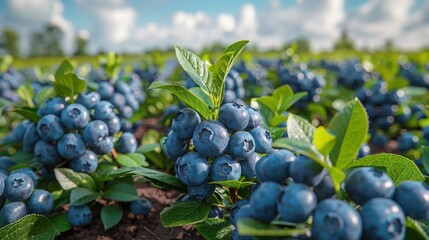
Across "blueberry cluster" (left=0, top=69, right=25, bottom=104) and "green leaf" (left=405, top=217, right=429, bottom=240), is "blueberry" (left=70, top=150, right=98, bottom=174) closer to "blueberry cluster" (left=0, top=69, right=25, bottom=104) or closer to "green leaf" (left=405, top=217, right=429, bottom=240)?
"green leaf" (left=405, top=217, right=429, bottom=240)

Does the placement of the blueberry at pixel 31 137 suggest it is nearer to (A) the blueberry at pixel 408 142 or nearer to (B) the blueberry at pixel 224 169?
(B) the blueberry at pixel 224 169

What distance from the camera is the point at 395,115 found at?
3605 millimetres

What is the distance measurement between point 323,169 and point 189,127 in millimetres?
604

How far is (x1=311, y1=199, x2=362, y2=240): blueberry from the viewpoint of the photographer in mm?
976

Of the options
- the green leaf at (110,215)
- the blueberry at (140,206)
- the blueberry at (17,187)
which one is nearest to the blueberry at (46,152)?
the blueberry at (17,187)

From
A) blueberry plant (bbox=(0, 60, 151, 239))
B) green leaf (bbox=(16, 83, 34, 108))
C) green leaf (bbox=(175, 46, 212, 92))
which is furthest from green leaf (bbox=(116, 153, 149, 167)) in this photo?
green leaf (bbox=(16, 83, 34, 108))

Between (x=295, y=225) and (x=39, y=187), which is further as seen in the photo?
(x=39, y=187)

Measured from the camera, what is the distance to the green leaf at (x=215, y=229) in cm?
152

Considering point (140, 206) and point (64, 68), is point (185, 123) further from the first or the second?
point (64, 68)

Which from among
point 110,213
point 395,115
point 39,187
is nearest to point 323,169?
point 110,213

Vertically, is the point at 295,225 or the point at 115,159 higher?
the point at 295,225

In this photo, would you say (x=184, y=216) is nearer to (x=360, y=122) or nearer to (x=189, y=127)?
(x=189, y=127)

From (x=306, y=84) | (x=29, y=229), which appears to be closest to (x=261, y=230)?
(x=29, y=229)

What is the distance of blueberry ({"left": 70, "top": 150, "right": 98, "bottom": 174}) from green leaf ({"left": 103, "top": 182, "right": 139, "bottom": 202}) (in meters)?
0.16
